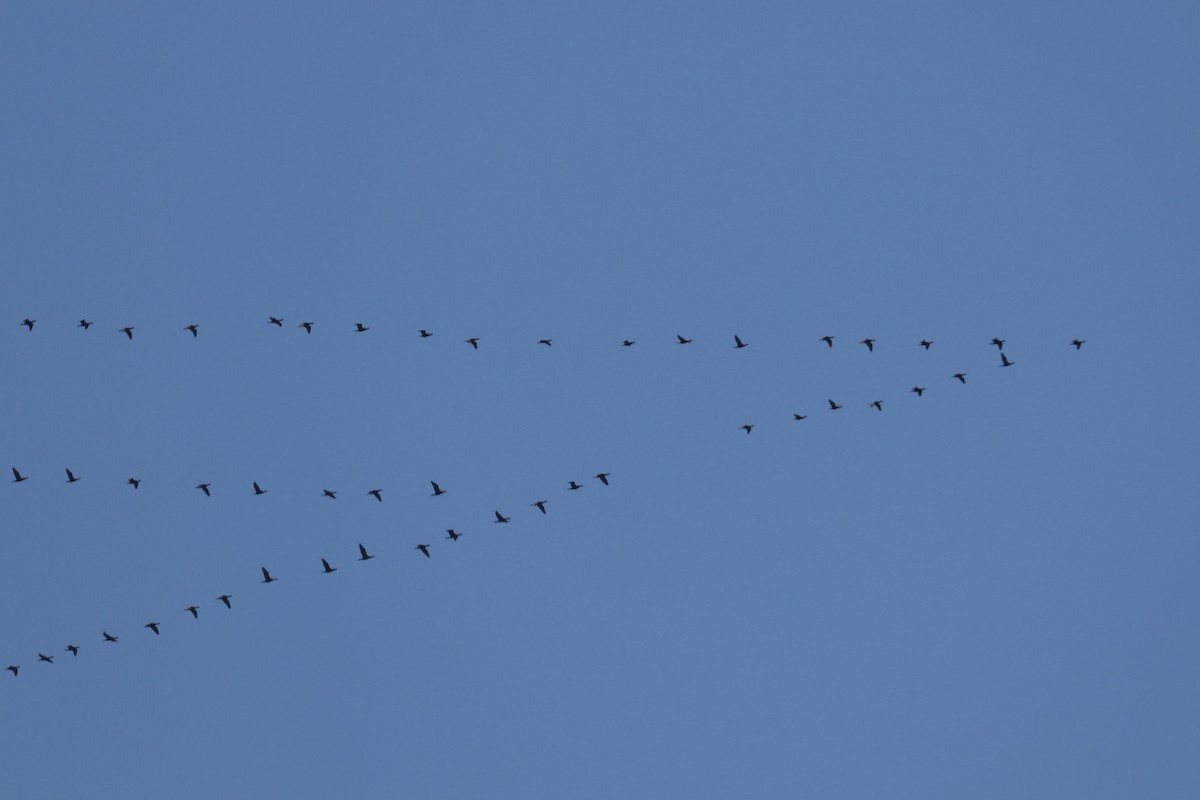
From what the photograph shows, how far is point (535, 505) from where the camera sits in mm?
91562

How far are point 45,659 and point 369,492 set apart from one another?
70.0 feet

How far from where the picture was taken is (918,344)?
300 ft

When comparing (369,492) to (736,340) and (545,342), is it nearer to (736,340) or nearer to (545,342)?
(545,342)

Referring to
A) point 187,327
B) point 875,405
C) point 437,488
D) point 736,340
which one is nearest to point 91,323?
point 187,327

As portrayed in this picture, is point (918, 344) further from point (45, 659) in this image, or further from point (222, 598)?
point (45, 659)

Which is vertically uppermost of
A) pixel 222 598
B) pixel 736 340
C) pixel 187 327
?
pixel 187 327

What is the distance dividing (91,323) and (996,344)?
5072 cm

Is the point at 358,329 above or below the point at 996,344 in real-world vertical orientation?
above

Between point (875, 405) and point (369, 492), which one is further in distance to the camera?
point (875, 405)

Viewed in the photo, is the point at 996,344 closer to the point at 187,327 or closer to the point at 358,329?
the point at 358,329

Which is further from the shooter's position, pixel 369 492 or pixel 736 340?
pixel 736 340

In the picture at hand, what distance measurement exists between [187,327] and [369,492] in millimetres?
14105

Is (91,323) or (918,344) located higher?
(91,323)

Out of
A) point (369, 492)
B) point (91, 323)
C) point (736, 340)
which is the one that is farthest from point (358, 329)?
point (736, 340)
